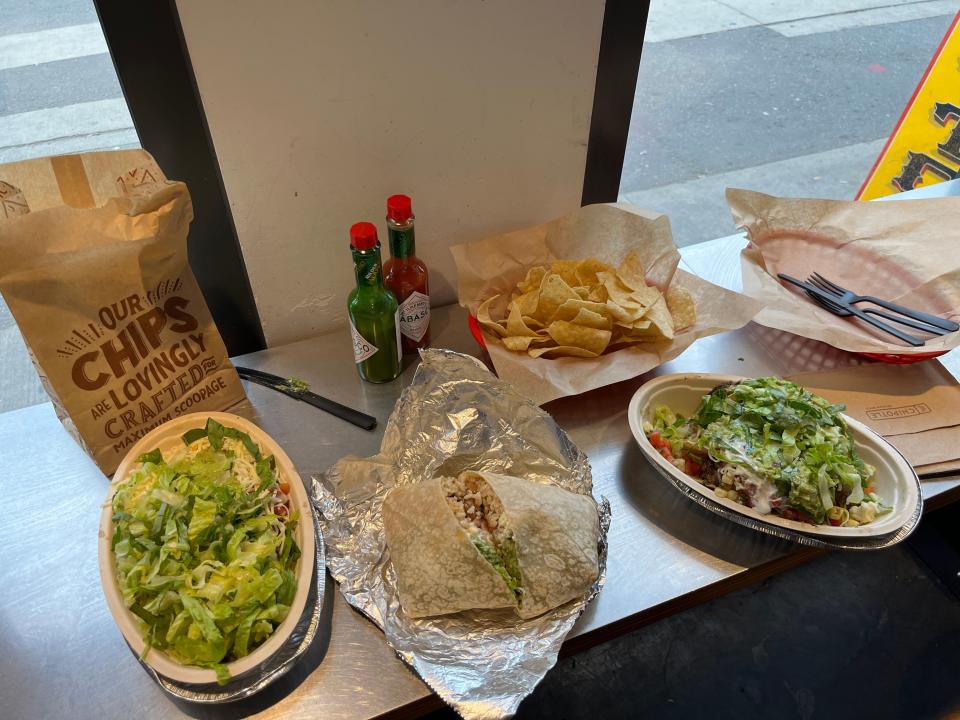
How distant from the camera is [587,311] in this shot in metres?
1.09

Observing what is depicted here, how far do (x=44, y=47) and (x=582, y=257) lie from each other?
5.53ft

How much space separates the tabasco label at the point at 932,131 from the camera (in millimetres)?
2094

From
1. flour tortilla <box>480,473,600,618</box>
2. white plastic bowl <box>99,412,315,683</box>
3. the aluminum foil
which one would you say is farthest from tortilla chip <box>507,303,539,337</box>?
white plastic bowl <box>99,412,315,683</box>

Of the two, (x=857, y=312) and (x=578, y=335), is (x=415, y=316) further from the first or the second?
(x=857, y=312)

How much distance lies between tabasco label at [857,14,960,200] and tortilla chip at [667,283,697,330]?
145 centimetres

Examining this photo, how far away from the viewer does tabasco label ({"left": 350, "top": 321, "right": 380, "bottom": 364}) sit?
1097mm

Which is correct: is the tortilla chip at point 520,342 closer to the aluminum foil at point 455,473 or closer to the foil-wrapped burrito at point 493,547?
the aluminum foil at point 455,473

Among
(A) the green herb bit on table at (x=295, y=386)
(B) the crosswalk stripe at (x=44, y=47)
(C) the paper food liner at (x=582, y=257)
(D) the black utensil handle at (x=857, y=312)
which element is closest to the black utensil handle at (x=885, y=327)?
(D) the black utensil handle at (x=857, y=312)

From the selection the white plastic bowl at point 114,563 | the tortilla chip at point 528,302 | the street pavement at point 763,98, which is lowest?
the street pavement at point 763,98

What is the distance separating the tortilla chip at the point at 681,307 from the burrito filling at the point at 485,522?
1.63 ft

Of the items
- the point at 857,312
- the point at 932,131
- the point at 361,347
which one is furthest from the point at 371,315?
the point at 932,131

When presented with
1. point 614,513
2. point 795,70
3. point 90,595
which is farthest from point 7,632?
point 795,70

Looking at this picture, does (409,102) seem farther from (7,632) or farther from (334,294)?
(7,632)

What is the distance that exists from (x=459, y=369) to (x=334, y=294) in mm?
336
